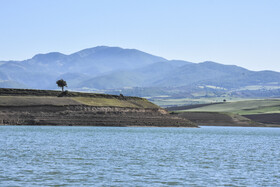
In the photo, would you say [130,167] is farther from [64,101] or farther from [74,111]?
[64,101]

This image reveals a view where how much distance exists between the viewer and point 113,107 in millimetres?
148375

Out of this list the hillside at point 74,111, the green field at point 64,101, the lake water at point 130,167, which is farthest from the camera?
the green field at point 64,101

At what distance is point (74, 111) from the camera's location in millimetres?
139500

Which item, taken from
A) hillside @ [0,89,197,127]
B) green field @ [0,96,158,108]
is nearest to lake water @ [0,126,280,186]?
hillside @ [0,89,197,127]

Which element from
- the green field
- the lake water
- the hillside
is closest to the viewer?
the lake water

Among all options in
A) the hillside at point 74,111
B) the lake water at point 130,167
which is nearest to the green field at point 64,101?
the hillside at point 74,111

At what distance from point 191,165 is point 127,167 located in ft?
21.9

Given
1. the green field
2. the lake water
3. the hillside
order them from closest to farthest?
the lake water < the hillside < the green field

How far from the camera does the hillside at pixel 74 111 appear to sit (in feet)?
436

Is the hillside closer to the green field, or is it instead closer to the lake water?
the green field

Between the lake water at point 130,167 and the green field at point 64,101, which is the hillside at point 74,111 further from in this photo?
the lake water at point 130,167

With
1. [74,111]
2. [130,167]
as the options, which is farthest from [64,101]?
[130,167]

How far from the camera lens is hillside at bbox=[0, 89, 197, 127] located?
133 m

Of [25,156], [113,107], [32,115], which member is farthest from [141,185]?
[113,107]
